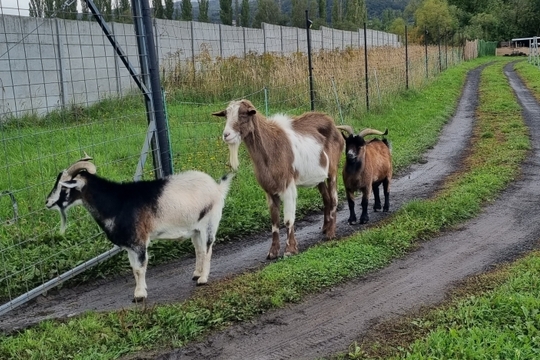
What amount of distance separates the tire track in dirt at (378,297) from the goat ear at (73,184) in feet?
5.72

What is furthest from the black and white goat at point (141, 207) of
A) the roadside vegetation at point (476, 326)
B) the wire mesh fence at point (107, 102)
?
the roadside vegetation at point (476, 326)

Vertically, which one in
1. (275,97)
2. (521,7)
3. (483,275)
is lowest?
(483,275)

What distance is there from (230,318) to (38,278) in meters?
2.18

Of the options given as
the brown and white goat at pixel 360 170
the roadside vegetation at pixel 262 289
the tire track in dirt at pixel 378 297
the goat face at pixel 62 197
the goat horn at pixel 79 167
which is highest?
the goat horn at pixel 79 167

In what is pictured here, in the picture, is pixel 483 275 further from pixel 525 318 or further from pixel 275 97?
pixel 275 97

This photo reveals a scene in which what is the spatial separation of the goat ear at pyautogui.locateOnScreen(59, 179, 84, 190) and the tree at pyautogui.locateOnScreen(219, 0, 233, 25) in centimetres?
3623

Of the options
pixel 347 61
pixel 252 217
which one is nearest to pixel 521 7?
pixel 347 61

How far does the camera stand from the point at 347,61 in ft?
59.6

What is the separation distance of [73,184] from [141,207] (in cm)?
63

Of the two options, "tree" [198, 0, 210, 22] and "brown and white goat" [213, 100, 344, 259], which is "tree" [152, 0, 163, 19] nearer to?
"brown and white goat" [213, 100, 344, 259]

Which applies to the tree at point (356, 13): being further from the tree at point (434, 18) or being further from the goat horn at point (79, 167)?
the goat horn at point (79, 167)

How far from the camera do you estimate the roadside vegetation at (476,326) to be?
3.88 m

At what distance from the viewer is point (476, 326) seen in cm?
425

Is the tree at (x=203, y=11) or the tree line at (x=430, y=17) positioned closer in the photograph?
the tree at (x=203, y=11)
